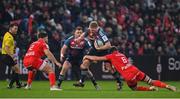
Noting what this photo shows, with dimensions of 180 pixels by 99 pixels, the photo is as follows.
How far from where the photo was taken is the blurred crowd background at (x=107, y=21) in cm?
2975

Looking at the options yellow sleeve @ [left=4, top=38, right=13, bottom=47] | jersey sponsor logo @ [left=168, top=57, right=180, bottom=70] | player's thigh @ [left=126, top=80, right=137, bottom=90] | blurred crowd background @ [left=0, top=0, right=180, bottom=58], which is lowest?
player's thigh @ [left=126, top=80, right=137, bottom=90]

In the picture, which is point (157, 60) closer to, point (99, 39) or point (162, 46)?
point (162, 46)

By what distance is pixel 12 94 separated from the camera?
709 inches

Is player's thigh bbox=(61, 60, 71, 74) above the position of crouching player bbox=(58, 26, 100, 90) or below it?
below

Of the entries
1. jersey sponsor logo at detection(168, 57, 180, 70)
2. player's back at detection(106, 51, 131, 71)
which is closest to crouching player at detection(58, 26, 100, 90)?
player's back at detection(106, 51, 131, 71)

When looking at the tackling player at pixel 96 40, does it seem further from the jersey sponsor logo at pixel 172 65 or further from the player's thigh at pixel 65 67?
the jersey sponsor logo at pixel 172 65

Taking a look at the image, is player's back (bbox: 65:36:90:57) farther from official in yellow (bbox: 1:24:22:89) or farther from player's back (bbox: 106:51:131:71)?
player's back (bbox: 106:51:131:71)

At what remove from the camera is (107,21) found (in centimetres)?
3250

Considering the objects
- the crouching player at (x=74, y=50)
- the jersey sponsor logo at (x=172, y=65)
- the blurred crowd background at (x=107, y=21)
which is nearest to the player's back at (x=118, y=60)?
the crouching player at (x=74, y=50)

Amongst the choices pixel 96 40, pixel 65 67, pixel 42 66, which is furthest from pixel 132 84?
pixel 65 67

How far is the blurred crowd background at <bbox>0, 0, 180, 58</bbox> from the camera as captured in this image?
29.8m

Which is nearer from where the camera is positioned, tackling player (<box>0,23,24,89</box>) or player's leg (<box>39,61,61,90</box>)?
player's leg (<box>39,61,61,90</box>)

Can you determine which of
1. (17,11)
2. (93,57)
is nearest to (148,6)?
(17,11)

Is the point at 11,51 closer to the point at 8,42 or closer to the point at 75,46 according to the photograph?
the point at 8,42
